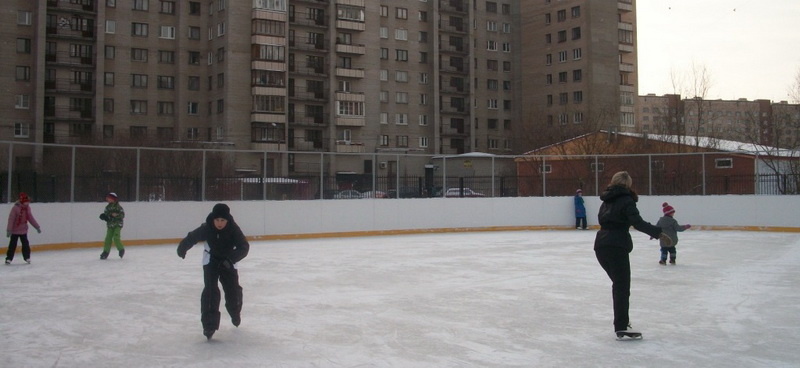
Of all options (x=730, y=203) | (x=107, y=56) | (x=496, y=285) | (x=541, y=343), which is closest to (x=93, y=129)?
(x=107, y=56)

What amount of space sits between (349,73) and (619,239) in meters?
54.5

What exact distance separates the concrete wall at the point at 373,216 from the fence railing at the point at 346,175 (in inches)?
11.7

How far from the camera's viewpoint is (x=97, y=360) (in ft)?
20.0

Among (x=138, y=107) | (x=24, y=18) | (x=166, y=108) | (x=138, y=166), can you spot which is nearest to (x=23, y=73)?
(x=24, y=18)

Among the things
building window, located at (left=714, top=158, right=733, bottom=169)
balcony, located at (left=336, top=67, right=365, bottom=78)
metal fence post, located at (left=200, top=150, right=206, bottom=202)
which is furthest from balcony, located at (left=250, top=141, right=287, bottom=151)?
building window, located at (left=714, top=158, right=733, bottom=169)

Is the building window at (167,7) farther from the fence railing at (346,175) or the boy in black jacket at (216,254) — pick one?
the boy in black jacket at (216,254)

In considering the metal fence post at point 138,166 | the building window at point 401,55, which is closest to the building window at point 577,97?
the building window at point 401,55

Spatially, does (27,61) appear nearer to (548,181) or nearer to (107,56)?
(107,56)

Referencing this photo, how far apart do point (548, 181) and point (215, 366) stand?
818 inches

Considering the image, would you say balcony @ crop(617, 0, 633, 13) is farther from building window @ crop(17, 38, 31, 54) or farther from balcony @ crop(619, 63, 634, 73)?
building window @ crop(17, 38, 31, 54)

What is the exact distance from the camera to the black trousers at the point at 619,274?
→ 6.70m

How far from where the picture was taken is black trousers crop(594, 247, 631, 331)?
6695mm

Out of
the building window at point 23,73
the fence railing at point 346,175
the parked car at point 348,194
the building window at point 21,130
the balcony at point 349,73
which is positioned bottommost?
the parked car at point 348,194

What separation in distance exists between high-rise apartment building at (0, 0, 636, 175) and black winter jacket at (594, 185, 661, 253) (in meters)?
39.2
